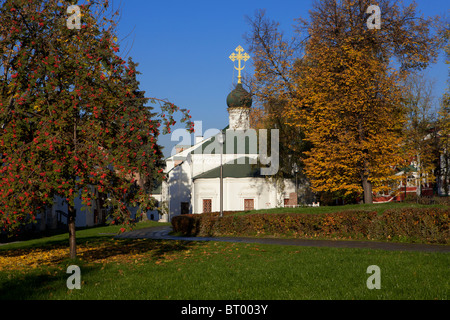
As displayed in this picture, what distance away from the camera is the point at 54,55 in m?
12.4

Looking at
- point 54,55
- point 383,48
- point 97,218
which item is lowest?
point 97,218

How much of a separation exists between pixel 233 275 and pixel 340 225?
35.3 ft

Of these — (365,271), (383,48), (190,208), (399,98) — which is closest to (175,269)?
(365,271)

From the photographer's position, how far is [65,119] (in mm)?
12547

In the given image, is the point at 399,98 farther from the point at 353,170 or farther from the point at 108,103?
the point at 108,103

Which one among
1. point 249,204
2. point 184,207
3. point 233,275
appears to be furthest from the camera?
point 184,207

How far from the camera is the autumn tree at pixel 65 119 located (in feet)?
36.6

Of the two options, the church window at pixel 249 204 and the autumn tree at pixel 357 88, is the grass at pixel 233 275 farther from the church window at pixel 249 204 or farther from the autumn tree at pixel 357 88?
the church window at pixel 249 204

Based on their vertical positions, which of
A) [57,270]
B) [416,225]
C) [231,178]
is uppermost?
[231,178]

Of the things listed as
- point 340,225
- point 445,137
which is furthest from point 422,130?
point 340,225

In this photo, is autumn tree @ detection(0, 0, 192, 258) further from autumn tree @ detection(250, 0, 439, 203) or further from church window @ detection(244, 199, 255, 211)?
church window @ detection(244, 199, 255, 211)

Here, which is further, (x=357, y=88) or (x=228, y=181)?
(x=228, y=181)

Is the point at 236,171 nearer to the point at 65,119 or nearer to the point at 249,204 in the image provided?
the point at 249,204
